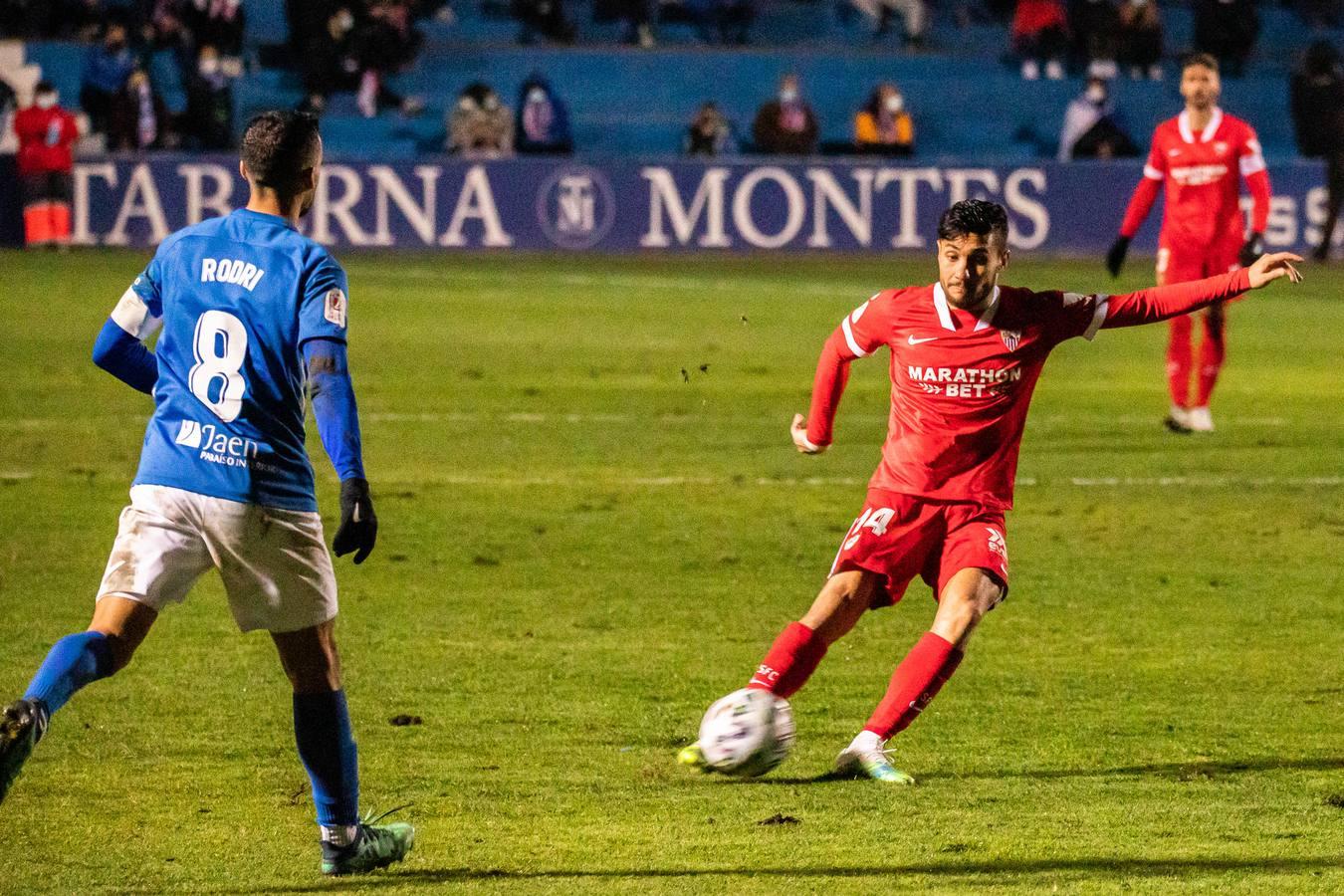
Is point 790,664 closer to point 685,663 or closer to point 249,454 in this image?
point 685,663

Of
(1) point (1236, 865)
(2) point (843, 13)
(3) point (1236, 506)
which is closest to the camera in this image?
(1) point (1236, 865)

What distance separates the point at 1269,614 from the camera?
8078 mm

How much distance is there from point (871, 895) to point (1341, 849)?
120cm

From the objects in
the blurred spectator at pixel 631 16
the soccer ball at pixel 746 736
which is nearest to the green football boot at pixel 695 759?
the soccer ball at pixel 746 736

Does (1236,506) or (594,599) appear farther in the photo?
(1236,506)

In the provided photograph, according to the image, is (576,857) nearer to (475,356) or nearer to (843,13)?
(475,356)

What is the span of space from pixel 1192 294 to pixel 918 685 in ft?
4.24

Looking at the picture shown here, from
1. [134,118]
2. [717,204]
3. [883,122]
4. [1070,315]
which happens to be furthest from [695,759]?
[883,122]

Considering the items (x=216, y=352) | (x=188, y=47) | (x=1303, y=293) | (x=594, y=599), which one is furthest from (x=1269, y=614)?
(x=188, y=47)

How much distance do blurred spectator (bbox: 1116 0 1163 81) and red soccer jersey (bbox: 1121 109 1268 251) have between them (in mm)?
17660

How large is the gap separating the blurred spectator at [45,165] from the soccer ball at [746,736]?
20914 mm

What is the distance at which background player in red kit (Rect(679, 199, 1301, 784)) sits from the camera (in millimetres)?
5723

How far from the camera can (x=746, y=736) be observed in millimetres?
5480

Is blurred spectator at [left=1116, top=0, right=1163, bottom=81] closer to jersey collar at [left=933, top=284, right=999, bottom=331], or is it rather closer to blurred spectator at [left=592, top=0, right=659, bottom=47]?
blurred spectator at [left=592, top=0, right=659, bottom=47]
